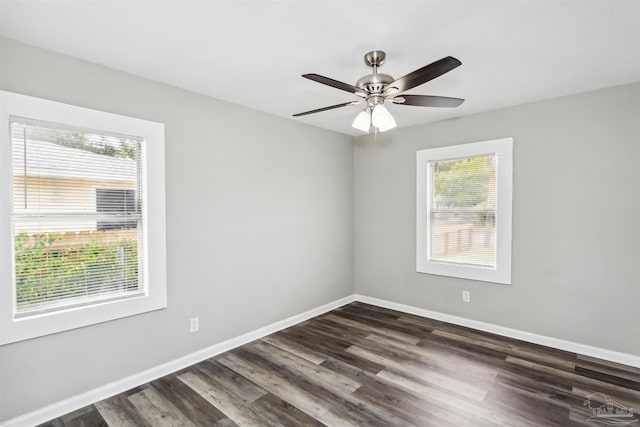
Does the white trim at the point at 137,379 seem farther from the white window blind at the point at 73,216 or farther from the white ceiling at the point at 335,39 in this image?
the white ceiling at the point at 335,39

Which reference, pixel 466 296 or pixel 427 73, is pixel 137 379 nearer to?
pixel 427 73

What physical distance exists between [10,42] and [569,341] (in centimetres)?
510

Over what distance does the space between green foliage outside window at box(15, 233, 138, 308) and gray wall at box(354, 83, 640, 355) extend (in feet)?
10.9

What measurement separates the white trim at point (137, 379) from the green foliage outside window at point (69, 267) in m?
0.72

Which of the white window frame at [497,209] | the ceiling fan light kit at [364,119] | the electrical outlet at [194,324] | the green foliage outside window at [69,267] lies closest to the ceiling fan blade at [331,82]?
the ceiling fan light kit at [364,119]

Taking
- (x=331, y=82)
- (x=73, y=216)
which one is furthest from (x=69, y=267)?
(x=331, y=82)

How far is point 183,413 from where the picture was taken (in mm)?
2232

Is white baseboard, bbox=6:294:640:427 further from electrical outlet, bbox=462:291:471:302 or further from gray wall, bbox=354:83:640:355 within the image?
electrical outlet, bbox=462:291:471:302

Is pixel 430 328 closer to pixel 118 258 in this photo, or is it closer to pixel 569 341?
pixel 569 341

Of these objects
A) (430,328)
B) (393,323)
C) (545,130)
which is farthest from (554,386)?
(545,130)

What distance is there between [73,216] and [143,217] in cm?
46

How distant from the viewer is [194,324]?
117 inches

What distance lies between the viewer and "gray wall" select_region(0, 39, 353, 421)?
2164 mm

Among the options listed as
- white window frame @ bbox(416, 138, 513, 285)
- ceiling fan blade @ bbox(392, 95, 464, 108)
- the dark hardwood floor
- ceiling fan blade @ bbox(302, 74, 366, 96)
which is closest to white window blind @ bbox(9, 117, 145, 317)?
the dark hardwood floor
